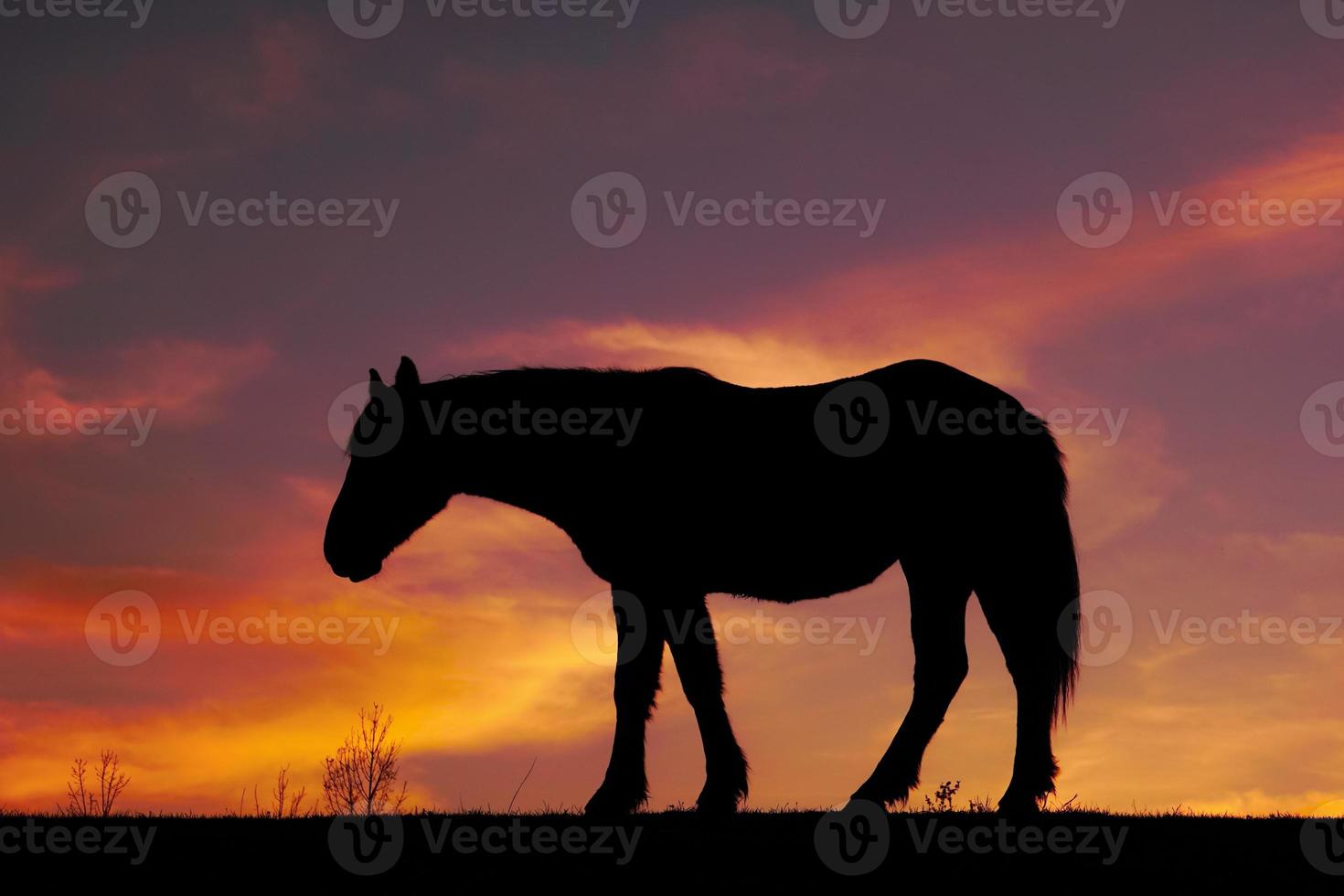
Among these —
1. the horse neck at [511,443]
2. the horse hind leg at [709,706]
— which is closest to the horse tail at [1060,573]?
the horse hind leg at [709,706]

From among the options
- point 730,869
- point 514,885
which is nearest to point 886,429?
point 730,869

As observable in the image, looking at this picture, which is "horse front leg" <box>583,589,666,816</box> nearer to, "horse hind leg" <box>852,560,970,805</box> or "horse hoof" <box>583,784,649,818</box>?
"horse hoof" <box>583,784,649,818</box>

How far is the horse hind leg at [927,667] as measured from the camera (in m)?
9.27

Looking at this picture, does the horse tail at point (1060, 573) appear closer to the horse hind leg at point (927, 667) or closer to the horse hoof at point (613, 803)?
the horse hind leg at point (927, 667)

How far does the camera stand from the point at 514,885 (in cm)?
667

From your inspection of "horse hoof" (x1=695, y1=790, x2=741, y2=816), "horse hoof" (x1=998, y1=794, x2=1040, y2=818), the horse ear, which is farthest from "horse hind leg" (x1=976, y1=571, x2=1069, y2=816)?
the horse ear

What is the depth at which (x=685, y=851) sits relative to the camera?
23.9 ft

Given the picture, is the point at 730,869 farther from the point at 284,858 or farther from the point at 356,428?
the point at 356,428

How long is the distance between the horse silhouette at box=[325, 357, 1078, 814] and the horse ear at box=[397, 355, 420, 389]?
15 millimetres

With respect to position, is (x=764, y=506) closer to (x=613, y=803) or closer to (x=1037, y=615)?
(x=1037, y=615)

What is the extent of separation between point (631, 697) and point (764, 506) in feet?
6.06

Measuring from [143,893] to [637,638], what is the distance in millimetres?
3952

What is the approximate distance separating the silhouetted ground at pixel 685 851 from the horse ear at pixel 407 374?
3596 mm

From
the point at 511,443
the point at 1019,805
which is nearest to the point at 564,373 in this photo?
the point at 511,443
